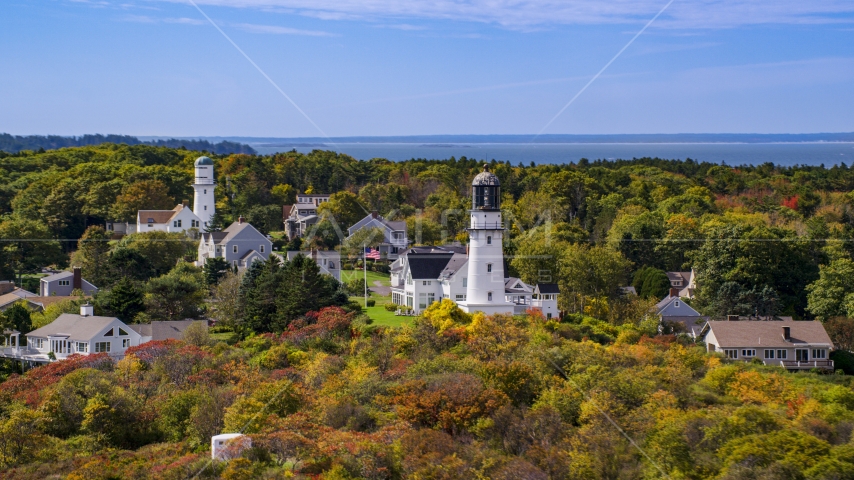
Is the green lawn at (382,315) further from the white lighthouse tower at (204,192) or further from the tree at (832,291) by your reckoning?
the white lighthouse tower at (204,192)

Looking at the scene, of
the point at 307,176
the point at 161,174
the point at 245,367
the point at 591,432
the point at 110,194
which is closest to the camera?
the point at 591,432

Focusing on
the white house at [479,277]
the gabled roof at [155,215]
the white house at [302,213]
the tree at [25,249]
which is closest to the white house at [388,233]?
the white house at [302,213]

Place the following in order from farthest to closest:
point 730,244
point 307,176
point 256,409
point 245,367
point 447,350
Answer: point 307,176
point 730,244
point 447,350
point 245,367
point 256,409

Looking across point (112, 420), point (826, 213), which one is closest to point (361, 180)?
point (826, 213)

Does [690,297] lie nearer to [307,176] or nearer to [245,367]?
[245,367]

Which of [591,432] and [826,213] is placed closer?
[591,432]

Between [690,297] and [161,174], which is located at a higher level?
[161,174]
